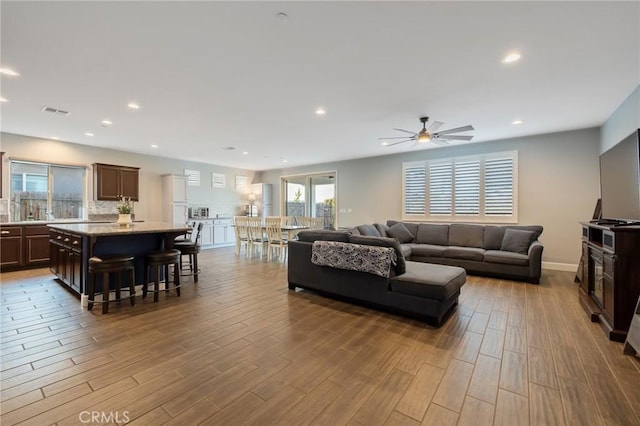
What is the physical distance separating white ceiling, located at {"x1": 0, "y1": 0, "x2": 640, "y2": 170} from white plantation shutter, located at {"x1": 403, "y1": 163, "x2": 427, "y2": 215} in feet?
6.96

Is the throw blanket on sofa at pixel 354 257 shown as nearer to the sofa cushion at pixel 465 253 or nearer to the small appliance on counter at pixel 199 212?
the sofa cushion at pixel 465 253

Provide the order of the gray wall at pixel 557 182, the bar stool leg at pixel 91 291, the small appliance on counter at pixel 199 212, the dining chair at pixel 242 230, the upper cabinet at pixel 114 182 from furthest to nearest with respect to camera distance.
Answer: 1. the small appliance on counter at pixel 199 212
2. the dining chair at pixel 242 230
3. the upper cabinet at pixel 114 182
4. the gray wall at pixel 557 182
5. the bar stool leg at pixel 91 291

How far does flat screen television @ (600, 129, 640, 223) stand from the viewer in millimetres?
2750

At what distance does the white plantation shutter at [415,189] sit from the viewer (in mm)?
7070

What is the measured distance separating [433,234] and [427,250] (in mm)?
732

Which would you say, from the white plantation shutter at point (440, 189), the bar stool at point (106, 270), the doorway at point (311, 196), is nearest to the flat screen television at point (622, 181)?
the white plantation shutter at point (440, 189)

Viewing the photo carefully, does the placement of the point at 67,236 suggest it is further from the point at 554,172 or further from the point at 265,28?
the point at 554,172

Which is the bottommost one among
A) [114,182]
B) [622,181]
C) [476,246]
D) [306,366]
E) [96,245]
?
[306,366]

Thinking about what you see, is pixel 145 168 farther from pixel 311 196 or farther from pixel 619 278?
pixel 619 278

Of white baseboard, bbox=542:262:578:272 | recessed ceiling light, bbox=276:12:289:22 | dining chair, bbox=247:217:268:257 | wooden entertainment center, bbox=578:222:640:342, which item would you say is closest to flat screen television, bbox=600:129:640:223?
wooden entertainment center, bbox=578:222:640:342

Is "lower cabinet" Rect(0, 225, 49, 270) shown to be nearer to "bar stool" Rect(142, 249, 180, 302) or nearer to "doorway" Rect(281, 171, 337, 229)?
"bar stool" Rect(142, 249, 180, 302)

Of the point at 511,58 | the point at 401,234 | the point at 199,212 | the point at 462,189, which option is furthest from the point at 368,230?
the point at 199,212

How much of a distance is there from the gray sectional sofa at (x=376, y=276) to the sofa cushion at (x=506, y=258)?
1.89 m

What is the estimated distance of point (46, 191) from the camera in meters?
6.23
